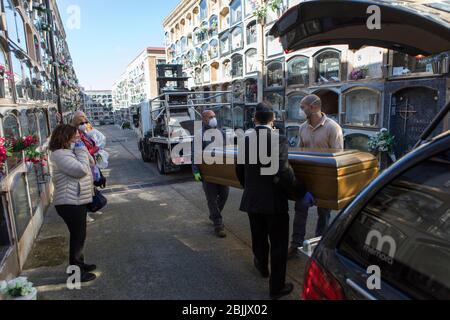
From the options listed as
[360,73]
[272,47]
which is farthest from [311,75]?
[272,47]

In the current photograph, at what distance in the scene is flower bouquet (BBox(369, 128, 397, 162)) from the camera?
839 cm

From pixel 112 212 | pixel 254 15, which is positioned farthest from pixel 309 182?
pixel 254 15

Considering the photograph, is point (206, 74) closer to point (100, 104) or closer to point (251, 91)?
point (251, 91)

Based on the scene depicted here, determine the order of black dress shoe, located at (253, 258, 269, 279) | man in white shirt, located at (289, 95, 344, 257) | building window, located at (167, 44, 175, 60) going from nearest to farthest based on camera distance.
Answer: black dress shoe, located at (253, 258, 269, 279), man in white shirt, located at (289, 95, 344, 257), building window, located at (167, 44, 175, 60)

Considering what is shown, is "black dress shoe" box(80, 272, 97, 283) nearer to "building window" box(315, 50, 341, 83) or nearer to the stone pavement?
the stone pavement

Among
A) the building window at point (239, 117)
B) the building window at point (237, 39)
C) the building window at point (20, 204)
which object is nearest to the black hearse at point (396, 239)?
the building window at point (20, 204)

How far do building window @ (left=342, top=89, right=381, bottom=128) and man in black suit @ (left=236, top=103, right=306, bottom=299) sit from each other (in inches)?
300

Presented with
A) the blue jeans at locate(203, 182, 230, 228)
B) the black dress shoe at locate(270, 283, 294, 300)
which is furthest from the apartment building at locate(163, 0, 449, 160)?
the black dress shoe at locate(270, 283, 294, 300)

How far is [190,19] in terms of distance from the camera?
25016 mm

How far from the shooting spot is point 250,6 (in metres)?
15.2

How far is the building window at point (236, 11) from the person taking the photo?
656 inches

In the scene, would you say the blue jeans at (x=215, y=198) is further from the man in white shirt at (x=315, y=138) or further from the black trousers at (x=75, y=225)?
the black trousers at (x=75, y=225)

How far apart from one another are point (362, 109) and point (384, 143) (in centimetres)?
166
